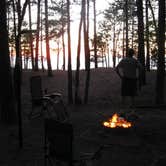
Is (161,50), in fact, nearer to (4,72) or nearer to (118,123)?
(118,123)

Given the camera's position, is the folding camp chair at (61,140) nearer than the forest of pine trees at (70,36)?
Yes

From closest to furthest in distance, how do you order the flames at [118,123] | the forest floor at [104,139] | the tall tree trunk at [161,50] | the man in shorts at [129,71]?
the forest floor at [104,139]
the flames at [118,123]
the man in shorts at [129,71]
the tall tree trunk at [161,50]

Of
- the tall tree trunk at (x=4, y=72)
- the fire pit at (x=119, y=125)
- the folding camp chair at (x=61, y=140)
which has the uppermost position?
the tall tree trunk at (x=4, y=72)

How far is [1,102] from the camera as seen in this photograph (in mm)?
7648

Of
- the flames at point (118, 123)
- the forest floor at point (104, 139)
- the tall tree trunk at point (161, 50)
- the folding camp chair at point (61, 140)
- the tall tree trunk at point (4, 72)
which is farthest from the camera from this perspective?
the tall tree trunk at point (161, 50)

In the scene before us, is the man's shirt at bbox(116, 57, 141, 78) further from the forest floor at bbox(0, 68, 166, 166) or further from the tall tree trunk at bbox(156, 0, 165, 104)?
the tall tree trunk at bbox(156, 0, 165, 104)

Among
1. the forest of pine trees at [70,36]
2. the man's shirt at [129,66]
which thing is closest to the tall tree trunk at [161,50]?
the forest of pine trees at [70,36]

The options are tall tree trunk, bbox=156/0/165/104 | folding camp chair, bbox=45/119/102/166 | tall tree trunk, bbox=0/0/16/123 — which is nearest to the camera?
folding camp chair, bbox=45/119/102/166

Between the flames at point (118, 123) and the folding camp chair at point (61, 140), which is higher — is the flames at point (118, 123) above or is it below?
below

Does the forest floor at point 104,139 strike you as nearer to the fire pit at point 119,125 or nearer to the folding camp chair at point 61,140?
the fire pit at point 119,125

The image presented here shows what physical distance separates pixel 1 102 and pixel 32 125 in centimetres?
99

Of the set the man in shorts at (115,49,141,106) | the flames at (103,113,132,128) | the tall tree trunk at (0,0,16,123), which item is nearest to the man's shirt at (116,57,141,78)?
the man in shorts at (115,49,141,106)

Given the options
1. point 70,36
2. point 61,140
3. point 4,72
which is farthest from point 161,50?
point 61,140

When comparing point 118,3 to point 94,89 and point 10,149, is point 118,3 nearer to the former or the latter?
point 94,89
